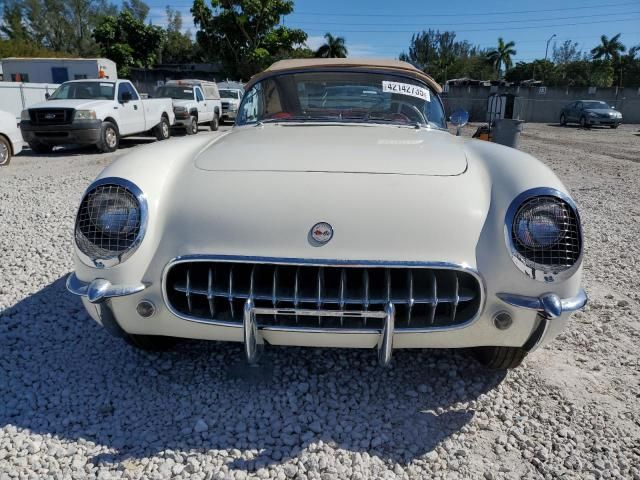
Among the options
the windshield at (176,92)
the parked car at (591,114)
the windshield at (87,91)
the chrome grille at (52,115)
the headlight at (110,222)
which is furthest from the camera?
the parked car at (591,114)

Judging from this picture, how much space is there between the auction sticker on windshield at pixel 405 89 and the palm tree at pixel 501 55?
72151mm

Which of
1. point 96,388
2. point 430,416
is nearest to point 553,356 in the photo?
point 430,416

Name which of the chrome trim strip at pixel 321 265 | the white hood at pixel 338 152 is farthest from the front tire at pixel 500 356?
the white hood at pixel 338 152

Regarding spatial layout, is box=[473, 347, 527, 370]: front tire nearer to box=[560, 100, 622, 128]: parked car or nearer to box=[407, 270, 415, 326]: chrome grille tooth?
box=[407, 270, 415, 326]: chrome grille tooth

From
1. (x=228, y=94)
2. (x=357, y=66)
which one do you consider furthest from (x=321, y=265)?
(x=228, y=94)

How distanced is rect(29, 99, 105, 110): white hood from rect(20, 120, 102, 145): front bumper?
0.31 meters

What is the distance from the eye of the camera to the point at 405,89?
3.53 meters

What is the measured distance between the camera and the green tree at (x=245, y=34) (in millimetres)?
34031

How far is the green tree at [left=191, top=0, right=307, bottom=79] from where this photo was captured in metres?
34.0

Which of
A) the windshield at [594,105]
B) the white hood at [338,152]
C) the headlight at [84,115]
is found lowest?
the windshield at [594,105]

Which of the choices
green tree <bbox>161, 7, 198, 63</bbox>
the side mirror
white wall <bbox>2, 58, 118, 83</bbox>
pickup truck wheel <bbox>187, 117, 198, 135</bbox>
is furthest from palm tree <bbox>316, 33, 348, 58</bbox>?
the side mirror

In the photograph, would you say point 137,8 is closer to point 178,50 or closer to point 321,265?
point 178,50

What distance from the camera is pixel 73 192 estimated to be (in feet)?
22.1

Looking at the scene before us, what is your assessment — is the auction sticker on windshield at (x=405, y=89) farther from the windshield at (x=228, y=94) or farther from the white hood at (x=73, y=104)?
the windshield at (x=228, y=94)
